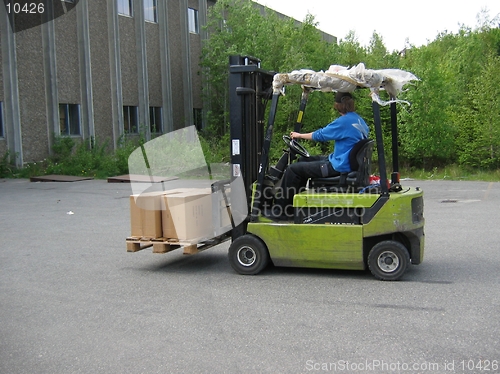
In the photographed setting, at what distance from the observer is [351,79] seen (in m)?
7.69

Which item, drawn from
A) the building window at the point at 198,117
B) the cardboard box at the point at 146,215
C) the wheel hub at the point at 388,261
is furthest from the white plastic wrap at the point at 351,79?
the building window at the point at 198,117

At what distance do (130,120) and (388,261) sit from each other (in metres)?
27.3

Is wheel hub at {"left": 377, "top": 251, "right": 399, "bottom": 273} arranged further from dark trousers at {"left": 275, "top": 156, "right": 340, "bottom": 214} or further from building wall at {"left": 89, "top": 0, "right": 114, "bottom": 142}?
building wall at {"left": 89, "top": 0, "right": 114, "bottom": 142}

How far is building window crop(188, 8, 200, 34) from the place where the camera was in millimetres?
38844

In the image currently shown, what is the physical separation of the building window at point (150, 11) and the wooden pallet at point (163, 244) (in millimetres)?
28027

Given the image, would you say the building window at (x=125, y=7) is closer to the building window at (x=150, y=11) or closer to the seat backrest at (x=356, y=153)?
the building window at (x=150, y=11)

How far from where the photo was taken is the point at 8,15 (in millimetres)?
25891

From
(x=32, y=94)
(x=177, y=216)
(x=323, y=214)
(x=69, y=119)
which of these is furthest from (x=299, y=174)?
(x=69, y=119)

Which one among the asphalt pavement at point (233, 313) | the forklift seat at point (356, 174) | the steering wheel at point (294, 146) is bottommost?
the asphalt pavement at point (233, 313)

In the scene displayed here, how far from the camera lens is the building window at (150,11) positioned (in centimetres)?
3459

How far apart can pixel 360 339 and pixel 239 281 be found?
2623 mm

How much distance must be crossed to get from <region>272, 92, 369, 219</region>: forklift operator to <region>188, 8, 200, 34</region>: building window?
3245 cm

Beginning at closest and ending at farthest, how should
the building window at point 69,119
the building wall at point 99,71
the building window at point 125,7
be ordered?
the building wall at point 99,71 → the building window at point 69,119 → the building window at point 125,7

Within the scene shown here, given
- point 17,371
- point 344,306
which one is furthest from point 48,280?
point 344,306
